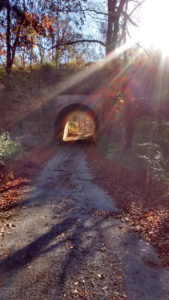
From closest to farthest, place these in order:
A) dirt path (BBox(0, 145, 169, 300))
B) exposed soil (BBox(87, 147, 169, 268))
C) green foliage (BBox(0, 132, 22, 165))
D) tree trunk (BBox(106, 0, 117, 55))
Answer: dirt path (BBox(0, 145, 169, 300)) → exposed soil (BBox(87, 147, 169, 268)) → green foliage (BBox(0, 132, 22, 165)) → tree trunk (BBox(106, 0, 117, 55))

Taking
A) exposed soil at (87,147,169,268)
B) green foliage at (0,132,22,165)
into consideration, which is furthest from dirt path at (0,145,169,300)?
green foliage at (0,132,22,165)

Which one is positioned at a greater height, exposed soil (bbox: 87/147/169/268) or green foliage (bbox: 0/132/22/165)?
green foliage (bbox: 0/132/22/165)

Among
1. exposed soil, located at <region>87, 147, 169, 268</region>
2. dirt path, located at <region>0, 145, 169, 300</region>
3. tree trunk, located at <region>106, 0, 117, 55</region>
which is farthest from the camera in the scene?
tree trunk, located at <region>106, 0, 117, 55</region>

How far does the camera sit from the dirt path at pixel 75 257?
12.0 feet

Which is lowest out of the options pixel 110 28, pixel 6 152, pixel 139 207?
pixel 139 207

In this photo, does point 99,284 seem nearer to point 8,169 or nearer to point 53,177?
point 53,177

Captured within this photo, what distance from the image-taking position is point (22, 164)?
1196cm

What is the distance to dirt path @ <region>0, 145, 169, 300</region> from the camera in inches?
144

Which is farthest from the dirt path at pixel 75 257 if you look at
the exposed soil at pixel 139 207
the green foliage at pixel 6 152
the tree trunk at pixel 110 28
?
the tree trunk at pixel 110 28

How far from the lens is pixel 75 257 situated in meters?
4.53

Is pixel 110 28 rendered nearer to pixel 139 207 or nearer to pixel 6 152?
pixel 6 152

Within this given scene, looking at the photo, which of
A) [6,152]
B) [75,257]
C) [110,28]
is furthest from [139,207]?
[110,28]

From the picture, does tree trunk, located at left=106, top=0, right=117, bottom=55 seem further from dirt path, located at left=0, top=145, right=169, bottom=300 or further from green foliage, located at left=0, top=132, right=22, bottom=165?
dirt path, located at left=0, top=145, right=169, bottom=300

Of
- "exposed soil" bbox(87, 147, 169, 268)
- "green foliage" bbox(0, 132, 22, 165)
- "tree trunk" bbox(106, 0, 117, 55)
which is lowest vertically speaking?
"exposed soil" bbox(87, 147, 169, 268)
